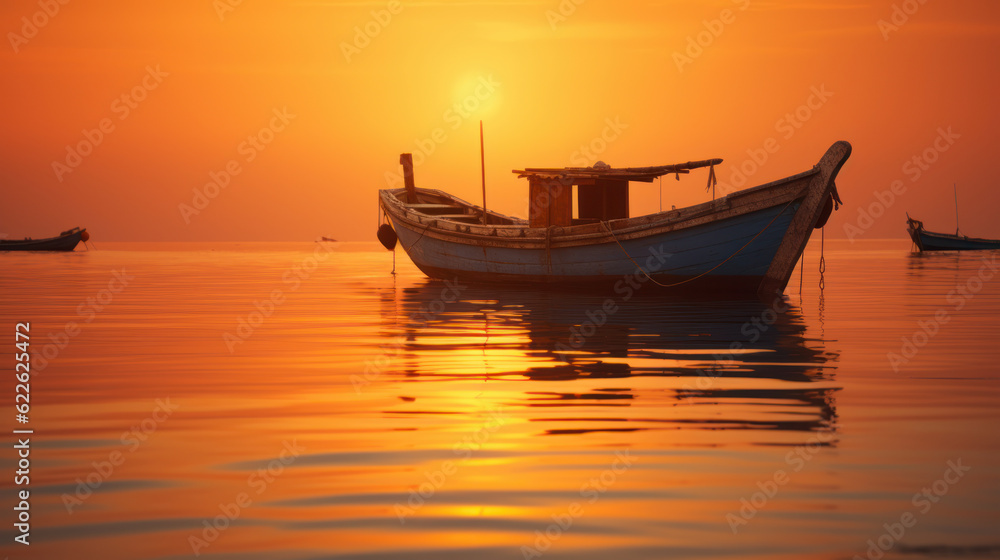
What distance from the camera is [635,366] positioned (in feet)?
37.5

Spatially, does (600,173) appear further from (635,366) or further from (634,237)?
(635,366)

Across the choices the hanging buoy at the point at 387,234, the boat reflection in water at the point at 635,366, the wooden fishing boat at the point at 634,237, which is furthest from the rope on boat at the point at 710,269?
the hanging buoy at the point at 387,234

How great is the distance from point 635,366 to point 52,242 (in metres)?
82.4

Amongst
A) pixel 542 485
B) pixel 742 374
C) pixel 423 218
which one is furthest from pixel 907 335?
pixel 423 218

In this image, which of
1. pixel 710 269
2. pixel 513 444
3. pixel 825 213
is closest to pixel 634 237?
pixel 710 269

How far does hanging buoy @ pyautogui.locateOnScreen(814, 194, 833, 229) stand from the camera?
21.2 m

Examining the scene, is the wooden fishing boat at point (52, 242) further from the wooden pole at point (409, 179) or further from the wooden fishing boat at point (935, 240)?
the wooden fishing boat at point (935, 240)

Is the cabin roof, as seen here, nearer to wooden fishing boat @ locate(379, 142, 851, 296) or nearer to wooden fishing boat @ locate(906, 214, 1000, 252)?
wooden fishing boat @ locate(379, 142, 851, 296)

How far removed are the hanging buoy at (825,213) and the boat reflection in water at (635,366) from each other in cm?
215

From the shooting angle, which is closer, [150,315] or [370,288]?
[150,315]

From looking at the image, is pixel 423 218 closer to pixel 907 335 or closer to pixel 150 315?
pixel 150 315

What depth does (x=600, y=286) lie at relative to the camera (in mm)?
24078

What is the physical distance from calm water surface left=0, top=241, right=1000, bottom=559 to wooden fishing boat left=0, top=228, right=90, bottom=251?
7258 cm

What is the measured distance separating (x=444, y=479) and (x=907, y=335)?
36.0 feet
